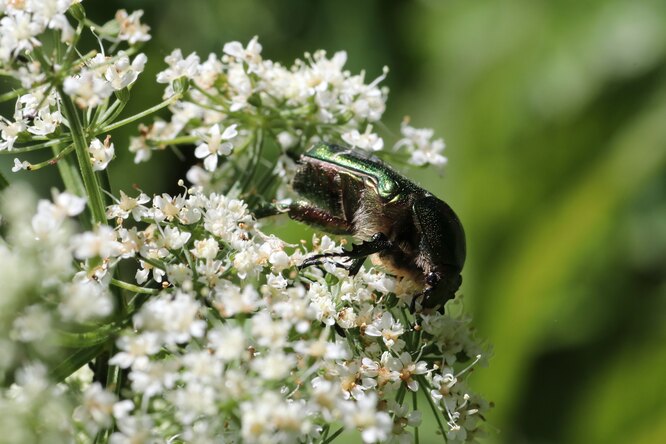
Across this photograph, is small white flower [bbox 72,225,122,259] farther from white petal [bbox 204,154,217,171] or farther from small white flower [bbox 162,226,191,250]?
white petal [bbox 204,154,217,171]

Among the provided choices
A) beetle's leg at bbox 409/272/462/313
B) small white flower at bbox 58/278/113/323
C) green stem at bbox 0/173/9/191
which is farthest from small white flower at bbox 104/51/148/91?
beetle's leg at bbox 409/272/462/313

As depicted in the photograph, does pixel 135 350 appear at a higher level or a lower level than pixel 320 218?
lower

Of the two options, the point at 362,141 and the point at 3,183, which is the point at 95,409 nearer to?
the point at 3,183

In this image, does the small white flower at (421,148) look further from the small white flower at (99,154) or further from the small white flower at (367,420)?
the small white flower at (367,420)

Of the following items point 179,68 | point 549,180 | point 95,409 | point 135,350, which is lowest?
point 95,409

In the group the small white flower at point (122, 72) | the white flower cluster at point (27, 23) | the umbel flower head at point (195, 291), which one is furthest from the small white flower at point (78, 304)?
the small white flower at point (122, 72)

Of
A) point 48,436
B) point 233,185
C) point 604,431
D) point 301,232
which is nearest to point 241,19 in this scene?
point 301,232

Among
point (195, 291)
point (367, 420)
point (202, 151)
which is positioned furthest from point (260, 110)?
point (367, 420)
